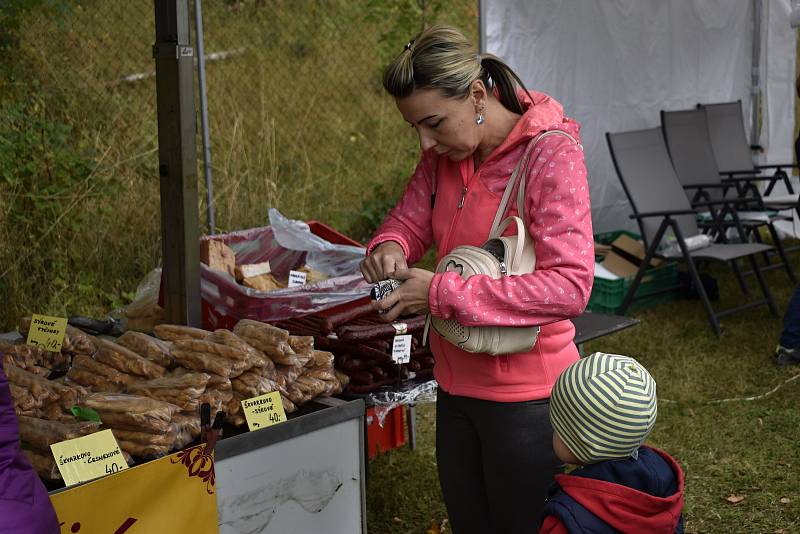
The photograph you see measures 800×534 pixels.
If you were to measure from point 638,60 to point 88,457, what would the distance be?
6.45 m

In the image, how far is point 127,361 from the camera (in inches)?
104

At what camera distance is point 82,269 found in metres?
5.99

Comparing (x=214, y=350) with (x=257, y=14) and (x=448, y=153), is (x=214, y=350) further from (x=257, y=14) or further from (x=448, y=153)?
(x=257, y=14)

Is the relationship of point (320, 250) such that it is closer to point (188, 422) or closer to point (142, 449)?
point (188, 422)

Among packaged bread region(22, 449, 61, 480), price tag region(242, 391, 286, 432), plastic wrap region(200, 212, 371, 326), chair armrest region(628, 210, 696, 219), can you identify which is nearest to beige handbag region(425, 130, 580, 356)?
price tag region(242, 391, 286, 432)

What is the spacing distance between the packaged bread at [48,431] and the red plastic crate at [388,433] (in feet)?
6.08

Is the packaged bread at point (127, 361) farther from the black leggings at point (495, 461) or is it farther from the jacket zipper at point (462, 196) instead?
the jacket zipper at point (462, 196)

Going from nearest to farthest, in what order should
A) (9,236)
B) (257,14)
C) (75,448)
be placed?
(75,448), (9,236), (257,14)

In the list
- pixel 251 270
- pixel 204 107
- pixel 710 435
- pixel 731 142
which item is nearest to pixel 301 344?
pixel 251 270

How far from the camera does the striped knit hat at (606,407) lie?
1.82 metres

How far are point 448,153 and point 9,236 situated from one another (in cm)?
436

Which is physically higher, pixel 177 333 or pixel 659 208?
pixel 177 333

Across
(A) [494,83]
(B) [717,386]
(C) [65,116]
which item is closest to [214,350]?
(A) [494,83]

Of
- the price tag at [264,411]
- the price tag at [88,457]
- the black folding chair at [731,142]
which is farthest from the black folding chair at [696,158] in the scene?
the price tag at [88,457]
